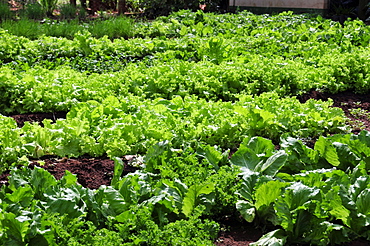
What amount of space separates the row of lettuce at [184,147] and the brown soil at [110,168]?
0.09 metres

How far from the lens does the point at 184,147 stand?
523cm

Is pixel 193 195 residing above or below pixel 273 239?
above

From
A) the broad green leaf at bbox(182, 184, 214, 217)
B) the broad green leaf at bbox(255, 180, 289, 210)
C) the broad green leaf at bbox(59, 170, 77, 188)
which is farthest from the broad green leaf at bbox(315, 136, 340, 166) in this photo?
the broad green leaf at bbox(59, 170, 77, 188)

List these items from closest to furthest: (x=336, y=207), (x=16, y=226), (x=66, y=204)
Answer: (x=16, y=226)
(x=66, y=204)
(x=336, y=207)

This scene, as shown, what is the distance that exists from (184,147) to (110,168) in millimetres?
790

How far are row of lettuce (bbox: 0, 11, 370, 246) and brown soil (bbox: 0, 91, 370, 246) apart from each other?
0.09m

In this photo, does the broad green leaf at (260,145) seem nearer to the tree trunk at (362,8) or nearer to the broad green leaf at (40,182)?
the broad green leaf at (40,182)

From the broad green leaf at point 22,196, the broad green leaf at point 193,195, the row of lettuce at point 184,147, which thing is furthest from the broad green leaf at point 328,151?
the broad green leaf at point 22,196

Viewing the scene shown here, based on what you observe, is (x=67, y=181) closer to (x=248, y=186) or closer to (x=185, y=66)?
(x=248, y=186)

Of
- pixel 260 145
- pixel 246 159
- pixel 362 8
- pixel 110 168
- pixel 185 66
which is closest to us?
pixel 246 159

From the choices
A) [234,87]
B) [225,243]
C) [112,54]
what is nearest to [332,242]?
[225,243]

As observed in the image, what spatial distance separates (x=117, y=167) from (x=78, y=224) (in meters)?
0.90

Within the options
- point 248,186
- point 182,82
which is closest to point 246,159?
point 248,186

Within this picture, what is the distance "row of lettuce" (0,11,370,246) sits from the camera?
11.8 ft
